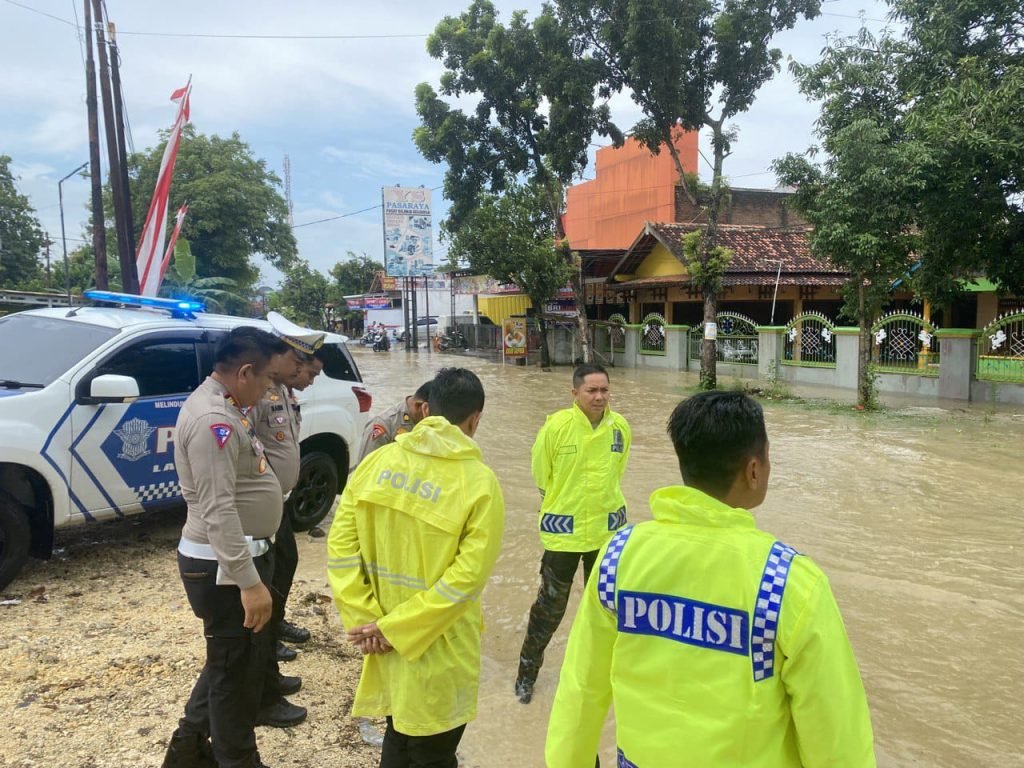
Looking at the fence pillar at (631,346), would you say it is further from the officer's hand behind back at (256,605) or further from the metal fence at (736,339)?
the officer's hand behind back at (256,605)

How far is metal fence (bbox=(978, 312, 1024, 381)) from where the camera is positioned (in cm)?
1401

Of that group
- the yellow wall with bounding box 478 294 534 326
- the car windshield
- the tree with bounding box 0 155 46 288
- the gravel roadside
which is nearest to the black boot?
the gravel roadside

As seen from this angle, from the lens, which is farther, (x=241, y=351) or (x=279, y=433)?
(x=279, y=433)

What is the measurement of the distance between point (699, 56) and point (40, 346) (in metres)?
16.7

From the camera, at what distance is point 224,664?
8.46ft

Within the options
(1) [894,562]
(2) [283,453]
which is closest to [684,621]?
(2) [283,453]

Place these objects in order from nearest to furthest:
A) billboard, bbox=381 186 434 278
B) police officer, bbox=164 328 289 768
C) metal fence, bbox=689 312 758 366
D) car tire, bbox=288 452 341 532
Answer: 1. police officer, bbox=164 328 289 768
2. car tire, bbox=288 452 341 532
3. metal fence, bbox=689 312 758 366
4. billboard, bbox=381 186 434 278

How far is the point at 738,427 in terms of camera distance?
157 centimetres

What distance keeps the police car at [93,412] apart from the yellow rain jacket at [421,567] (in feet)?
9.52

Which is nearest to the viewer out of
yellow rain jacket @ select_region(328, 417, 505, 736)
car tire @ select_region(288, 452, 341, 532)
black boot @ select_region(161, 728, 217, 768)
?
yellow rain jacket @ select_region(328, 417, 505, 736)

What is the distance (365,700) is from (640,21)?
58.4 ft

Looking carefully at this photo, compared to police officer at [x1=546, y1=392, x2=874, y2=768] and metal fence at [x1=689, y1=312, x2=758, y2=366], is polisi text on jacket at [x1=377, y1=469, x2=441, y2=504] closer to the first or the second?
police officer at [x1=546, y1=392, x2=874, y2=768]

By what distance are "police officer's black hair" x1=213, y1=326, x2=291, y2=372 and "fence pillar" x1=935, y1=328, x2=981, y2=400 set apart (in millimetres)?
15534

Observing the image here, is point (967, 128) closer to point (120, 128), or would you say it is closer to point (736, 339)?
point (736, 339)
